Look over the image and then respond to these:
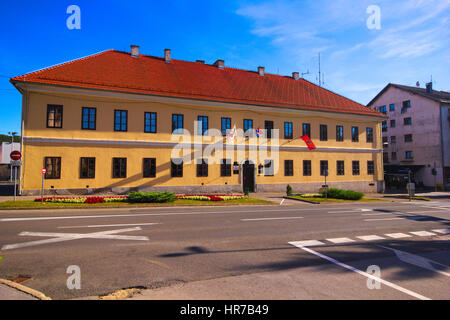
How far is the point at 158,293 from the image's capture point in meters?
4.57

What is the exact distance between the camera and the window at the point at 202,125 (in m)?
24.2

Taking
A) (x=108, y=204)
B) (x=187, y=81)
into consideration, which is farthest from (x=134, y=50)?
(x=108, y=204)

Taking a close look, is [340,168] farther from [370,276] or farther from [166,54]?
[370,276]

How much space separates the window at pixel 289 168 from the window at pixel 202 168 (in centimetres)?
862

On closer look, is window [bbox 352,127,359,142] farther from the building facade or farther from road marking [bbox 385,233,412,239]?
road marking [bbox 385,233,412,239]

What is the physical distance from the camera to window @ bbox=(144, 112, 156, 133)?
888 inches

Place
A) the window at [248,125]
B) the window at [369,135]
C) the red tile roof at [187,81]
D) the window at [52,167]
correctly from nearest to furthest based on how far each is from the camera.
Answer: the window at [52,167]
the red tile roof at [187,81]
the window at [248,125]
the window at [369,135]

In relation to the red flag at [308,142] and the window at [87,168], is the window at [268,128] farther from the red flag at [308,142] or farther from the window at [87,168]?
the window at [87,168]

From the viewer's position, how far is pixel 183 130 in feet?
77.5

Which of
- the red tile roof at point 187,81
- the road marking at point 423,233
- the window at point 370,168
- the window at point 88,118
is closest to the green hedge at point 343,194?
the red tile roof at point 187,81

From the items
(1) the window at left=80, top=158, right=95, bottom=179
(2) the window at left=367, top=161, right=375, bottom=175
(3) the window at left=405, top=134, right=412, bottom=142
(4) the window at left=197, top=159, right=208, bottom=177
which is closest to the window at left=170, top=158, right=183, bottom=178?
(4) the window at left=197, top=159, right=208, bottom=177
